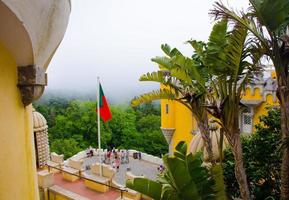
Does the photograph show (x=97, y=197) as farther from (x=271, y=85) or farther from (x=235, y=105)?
(x=271, y=85)

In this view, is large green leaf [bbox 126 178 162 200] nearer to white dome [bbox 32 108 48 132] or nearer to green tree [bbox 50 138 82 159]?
white dome [bbox 32 108 48 132]

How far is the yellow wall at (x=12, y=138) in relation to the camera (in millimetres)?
3326

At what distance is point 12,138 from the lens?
343 centimetres

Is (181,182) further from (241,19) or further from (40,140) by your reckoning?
(40,140)

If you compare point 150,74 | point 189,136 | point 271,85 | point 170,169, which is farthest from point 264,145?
point 189,136

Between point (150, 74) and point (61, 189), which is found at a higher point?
point (150, 74)

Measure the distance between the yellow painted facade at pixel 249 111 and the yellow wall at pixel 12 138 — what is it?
943 cm

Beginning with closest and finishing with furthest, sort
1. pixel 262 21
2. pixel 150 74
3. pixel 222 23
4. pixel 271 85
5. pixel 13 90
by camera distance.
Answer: pixel 13 90 < pixel 262 21 < pixel 222 23 < pixel 150 74 < pixel 271 85

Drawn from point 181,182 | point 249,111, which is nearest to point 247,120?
point 249,111

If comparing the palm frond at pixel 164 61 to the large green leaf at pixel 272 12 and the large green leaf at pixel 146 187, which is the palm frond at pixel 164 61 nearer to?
the large green leaf at pixel 272 12

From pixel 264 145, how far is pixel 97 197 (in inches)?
223

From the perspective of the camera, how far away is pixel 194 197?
497 centimetres

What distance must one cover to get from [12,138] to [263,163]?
16.6 ft

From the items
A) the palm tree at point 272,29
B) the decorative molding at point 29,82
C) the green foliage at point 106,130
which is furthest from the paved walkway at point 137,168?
the green foliage at point 106,130
